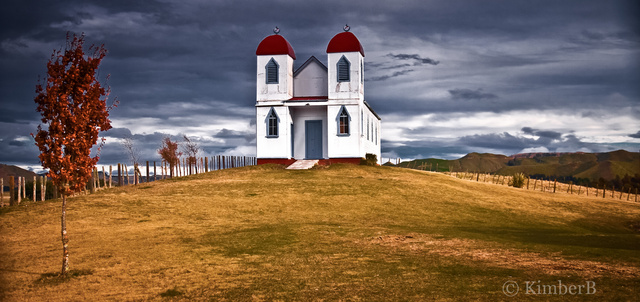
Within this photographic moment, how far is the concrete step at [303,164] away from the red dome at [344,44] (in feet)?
28.7

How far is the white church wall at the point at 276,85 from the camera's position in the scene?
124 ft

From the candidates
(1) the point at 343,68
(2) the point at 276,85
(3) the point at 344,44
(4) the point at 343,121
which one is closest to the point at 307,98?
(2) the point at 276,85

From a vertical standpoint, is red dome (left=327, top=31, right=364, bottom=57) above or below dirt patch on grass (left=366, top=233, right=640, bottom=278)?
above

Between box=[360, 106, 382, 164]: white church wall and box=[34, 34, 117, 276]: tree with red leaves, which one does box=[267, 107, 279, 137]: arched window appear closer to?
box=[360, 106, 382, 164]: white church wall

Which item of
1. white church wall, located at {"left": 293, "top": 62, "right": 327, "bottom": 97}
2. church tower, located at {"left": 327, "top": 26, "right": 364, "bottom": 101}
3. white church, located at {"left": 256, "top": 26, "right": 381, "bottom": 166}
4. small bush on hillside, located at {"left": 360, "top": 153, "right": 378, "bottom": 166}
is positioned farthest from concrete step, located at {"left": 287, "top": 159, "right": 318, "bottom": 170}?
white church wall, located at {"left": 293, "top": 62, "right": 327, "bottom": 97}

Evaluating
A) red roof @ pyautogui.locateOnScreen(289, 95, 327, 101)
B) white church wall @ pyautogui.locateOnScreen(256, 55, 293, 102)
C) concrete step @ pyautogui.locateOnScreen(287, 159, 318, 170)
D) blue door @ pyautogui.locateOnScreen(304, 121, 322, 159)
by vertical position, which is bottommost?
concrete step @ pyautogui.locateOnScreen(287, 159, 318, 170)

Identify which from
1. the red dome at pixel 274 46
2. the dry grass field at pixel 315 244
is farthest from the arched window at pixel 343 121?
the dry grass field at pixel 315 244

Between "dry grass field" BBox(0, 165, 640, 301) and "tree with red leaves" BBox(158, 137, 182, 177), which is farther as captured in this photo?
"tree with red leaves" BBox(158, 137, 182, 177)

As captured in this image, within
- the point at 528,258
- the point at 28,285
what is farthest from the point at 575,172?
the point at 28,285

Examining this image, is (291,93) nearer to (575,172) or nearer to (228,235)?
(228,235)

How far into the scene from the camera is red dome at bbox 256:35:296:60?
38188 millimetres

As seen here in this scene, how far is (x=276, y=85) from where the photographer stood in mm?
38000

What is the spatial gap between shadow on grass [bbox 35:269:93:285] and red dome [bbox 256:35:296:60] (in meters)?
28.2

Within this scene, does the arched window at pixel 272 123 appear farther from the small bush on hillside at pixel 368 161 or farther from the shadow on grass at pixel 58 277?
the shadow on grass at pixel 58 277
